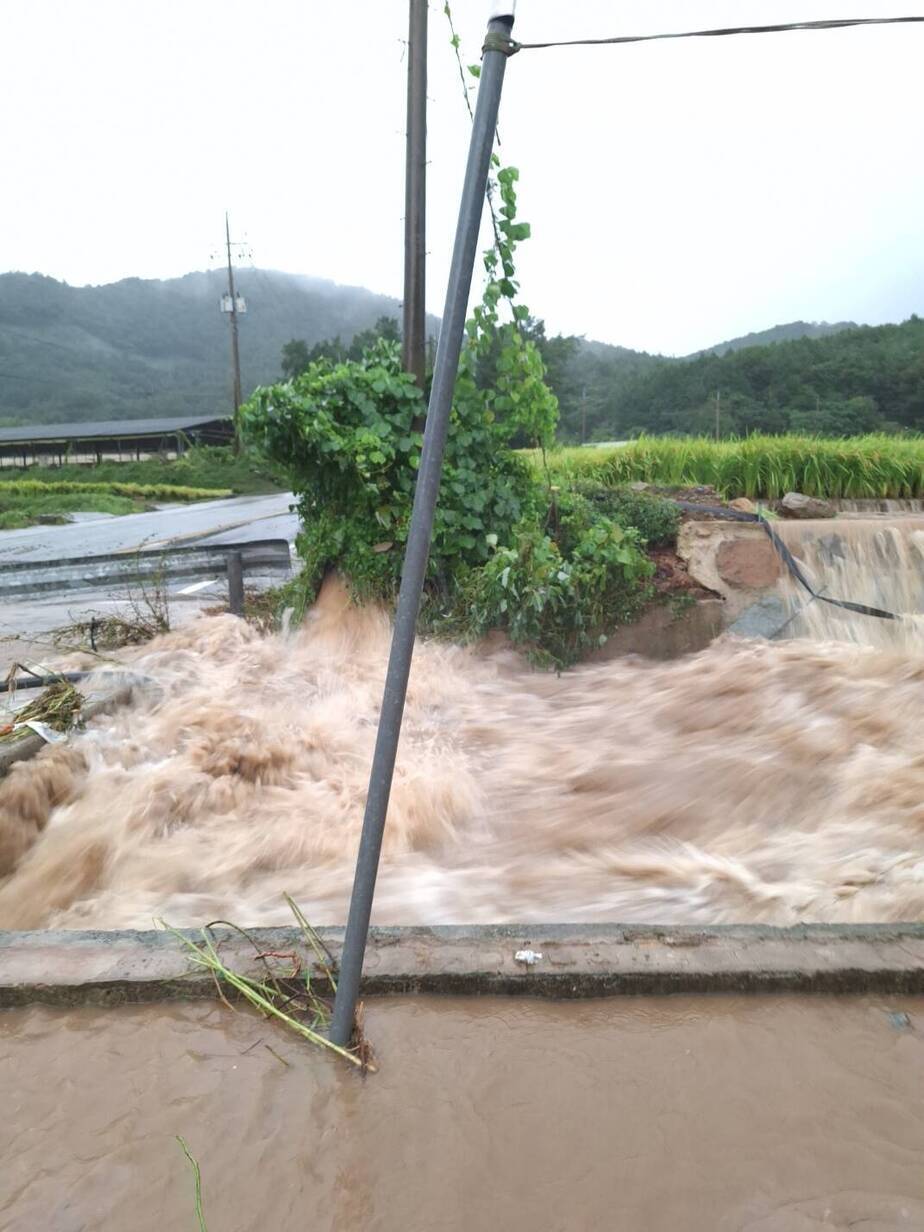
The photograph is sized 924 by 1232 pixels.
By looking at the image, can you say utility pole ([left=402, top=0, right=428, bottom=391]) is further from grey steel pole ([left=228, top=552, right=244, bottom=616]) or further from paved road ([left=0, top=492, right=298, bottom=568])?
paved road ([left=0, top=492, right=298, bottom=568])

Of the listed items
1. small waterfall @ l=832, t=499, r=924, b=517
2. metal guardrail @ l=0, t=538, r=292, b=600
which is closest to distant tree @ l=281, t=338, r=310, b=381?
metal guardrail @ l=0, t=538, r=292, b=600

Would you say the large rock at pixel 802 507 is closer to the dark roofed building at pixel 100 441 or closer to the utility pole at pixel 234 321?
the utility pole at pixel 234 321

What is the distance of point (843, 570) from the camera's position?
551 cm

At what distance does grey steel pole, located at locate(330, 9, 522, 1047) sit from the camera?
139 cm

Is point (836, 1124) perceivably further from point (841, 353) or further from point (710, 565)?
point (841, 353)

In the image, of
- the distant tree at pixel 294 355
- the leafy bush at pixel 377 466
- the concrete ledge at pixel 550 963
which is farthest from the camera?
the distant tree at pixel 294 355

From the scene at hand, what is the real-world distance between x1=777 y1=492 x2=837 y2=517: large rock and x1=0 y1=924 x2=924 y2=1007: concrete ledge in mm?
4978

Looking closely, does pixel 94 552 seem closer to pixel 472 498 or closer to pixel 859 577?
pixel 472 498

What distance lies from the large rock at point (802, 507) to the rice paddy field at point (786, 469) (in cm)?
42

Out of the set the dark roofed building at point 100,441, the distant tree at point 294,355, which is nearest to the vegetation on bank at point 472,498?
the dark roofed building at point 100,441

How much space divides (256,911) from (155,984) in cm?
65

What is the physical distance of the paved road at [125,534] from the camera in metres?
12.4

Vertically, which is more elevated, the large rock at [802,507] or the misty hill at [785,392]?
the misty hill at [785,392]

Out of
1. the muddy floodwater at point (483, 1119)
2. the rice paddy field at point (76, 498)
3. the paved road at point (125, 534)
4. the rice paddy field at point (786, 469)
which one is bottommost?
the rice paddy field at point (76, 498)
